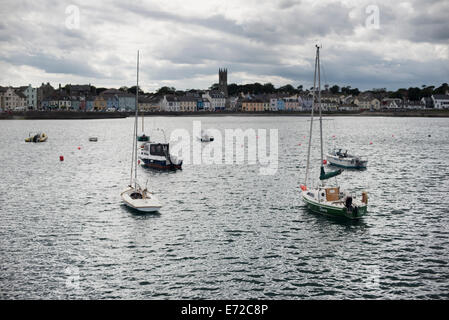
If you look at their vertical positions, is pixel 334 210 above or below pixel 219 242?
above

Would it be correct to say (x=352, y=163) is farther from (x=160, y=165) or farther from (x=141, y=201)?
(x=141, y=201)

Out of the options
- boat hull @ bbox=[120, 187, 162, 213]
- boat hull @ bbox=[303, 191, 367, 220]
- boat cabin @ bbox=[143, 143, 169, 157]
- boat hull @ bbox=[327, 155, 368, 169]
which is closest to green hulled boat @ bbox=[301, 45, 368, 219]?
boat hull @ bbox=[303, 191, 367, 220]

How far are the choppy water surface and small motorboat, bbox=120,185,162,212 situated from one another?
752 mm

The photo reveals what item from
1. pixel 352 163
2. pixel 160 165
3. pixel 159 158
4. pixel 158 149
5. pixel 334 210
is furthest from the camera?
pixel 158 149

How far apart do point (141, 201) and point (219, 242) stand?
10.1m

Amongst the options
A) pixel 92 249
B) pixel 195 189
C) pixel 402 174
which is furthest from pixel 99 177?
pixel 402 174

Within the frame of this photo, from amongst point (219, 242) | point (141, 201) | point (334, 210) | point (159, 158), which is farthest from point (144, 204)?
point (159, 158)

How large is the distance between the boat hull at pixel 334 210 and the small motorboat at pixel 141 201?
1241cm

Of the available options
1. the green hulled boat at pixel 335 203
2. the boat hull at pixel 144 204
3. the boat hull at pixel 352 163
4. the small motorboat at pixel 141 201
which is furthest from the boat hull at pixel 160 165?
the green hulled boat at pixel 335 203

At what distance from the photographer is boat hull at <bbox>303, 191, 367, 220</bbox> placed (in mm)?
34188

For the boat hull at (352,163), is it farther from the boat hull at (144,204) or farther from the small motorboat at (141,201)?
the boat hull at (144,204)

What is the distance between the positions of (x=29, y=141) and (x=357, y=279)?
10001cm

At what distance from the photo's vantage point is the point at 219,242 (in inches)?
1179
